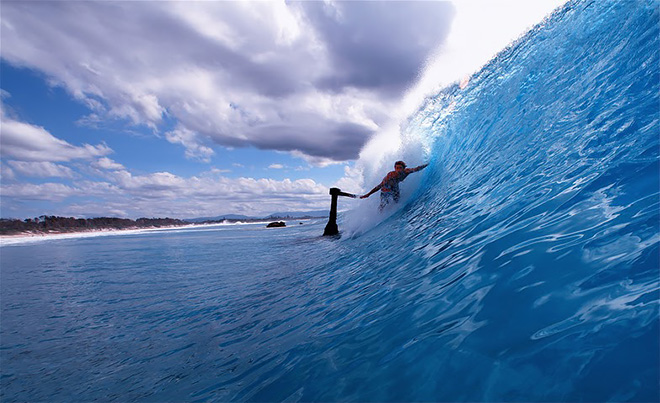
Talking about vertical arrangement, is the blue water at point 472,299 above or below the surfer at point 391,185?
below

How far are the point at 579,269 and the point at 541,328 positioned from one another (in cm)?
82

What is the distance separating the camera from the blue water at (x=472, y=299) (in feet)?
6.77

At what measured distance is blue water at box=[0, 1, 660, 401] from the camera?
2064 mm

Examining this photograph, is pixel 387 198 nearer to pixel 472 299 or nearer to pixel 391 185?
pixel 391 185

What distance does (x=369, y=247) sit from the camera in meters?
8.07

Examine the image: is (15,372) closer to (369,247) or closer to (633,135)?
(369,247)

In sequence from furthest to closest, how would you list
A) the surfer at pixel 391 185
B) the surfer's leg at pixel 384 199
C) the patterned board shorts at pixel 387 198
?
the surfer's leg at pixel 384 199
the patterned board shorts at pixel 387 198
the surfer at pixel 391 185

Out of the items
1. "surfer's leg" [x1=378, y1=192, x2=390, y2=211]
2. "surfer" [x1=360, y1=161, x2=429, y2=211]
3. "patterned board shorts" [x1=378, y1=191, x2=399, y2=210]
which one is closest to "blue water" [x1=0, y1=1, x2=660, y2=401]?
"surfer" [x1=360, y1=161, x2=429, y2=211]

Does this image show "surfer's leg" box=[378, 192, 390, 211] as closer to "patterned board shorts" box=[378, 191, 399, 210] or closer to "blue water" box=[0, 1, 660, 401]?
"patterned board shorts" box=[378, 191, 399, 210]

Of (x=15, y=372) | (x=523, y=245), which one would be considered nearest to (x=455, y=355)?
(x=523, y=245)

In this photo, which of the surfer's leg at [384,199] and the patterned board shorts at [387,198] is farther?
the surfer's leg at [384,199]

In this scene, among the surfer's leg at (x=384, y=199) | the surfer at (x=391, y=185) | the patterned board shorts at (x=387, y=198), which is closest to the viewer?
the surfer at (x=391, y=185)

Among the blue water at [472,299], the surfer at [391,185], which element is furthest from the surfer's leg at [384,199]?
the blue water at [472,299]

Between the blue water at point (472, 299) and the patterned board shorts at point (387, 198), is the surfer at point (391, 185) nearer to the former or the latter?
the patterned board shorts at point (387, 198)
